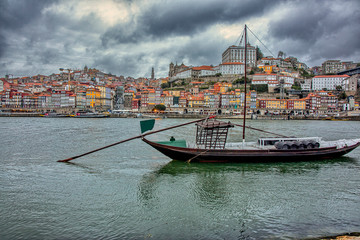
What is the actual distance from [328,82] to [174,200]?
10461 cm

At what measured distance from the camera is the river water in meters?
6.61

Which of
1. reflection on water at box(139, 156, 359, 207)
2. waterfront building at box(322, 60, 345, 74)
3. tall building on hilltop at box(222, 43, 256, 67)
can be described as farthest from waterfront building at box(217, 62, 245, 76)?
reflection on water at box(139, 156, 359, 207)

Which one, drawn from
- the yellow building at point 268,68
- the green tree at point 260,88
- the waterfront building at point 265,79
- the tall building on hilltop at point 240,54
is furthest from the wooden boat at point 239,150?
the tall building on hilltop at point 240,54

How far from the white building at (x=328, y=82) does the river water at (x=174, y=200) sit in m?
94.2

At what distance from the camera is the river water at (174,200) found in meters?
6.61

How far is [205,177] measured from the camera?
11438mm

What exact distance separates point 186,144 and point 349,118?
237 ft

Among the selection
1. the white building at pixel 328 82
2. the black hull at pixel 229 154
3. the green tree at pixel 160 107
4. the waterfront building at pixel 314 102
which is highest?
the white building at pixel 328 82

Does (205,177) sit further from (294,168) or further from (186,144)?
(294,168)

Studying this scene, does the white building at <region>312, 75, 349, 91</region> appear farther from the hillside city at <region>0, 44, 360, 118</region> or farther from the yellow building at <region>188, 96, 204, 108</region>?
the yellow building at <region>188, 96, 204, 108</region>

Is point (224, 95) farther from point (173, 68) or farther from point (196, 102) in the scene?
point (173, 68)

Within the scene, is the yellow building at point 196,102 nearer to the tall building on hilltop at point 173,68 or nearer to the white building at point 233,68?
the white building at point 233,68

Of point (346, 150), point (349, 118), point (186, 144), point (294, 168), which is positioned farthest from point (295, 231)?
point (349, 118)

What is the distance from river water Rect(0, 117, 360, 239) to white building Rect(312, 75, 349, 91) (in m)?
94.2
